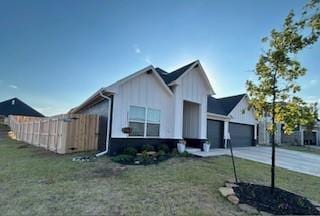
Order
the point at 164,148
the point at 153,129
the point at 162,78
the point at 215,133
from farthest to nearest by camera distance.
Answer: the point at 215,133, the point at 162,78, the point at 153,129, the point at 164,148

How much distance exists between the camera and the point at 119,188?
17.5 feet

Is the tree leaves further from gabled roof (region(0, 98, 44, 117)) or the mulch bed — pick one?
gabled roof (region(0, 98, 44, 117))

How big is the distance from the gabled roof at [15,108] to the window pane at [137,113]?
3611 centimetres

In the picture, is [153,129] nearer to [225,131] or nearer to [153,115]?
[153,115]

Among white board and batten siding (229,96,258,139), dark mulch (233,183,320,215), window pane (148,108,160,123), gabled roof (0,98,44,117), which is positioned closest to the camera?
dark mulch (233,183,320,215)

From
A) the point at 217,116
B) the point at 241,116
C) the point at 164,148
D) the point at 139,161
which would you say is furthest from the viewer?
the point at 241,116

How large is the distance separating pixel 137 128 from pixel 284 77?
742 centimetres

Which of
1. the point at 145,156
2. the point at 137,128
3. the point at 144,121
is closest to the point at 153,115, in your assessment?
the point at 144,121

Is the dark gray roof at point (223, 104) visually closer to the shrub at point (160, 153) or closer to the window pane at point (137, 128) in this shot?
the shrub at point (160, 153)

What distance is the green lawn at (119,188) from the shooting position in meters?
4.11

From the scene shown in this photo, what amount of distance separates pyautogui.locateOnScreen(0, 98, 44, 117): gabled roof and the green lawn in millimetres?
36358

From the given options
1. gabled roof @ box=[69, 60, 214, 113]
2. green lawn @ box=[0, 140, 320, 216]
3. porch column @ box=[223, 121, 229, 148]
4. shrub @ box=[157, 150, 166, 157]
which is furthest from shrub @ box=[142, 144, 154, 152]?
porch column @ box=[223, 121, 229, 148]

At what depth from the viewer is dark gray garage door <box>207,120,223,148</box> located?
53.5ft

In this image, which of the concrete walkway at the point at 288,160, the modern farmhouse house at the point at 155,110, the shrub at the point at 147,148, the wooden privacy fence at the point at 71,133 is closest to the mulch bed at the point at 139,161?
the shrub at the point at 147,148
